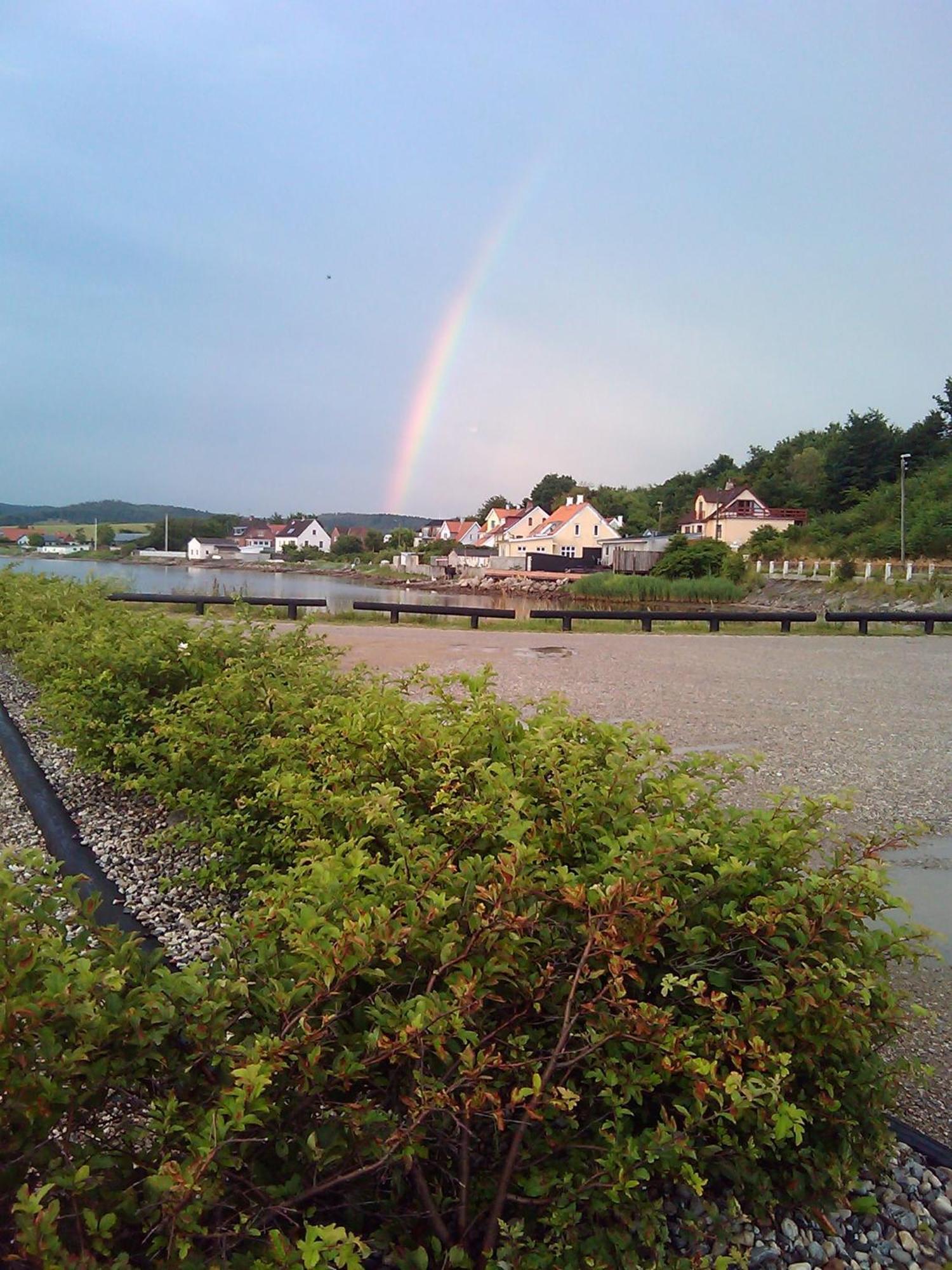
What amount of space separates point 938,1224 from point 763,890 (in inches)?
31.2

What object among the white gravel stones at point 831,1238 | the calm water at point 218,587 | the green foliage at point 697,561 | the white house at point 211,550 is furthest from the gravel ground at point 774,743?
the white house at point 211,550

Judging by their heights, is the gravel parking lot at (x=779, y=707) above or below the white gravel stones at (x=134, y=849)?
above

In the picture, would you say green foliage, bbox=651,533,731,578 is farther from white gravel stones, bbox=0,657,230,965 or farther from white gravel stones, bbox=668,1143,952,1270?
white gravel stones, bbox=668,1143,952,1270

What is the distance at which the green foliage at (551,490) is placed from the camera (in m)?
102

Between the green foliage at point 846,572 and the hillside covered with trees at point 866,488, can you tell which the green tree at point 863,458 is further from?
the green foliage at point 846,572

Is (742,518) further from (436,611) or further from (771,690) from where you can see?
(771,690)

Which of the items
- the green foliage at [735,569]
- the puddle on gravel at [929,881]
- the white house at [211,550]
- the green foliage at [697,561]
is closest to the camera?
the puddle on gravel at [929,881]

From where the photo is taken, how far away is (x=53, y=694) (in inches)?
204

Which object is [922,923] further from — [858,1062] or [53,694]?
[53,694]

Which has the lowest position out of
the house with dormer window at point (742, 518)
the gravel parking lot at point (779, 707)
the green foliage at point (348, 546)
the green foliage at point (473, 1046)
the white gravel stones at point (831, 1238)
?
the white gravel stones at point (831, 1238)

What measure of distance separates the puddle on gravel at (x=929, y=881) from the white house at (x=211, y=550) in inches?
3034

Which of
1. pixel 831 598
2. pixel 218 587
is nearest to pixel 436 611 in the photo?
pixel 218 587

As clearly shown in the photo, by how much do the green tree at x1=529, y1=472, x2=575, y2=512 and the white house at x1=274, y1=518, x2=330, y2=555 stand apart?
2794 cm

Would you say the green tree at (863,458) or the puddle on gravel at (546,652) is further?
the green tree at (863,458)
